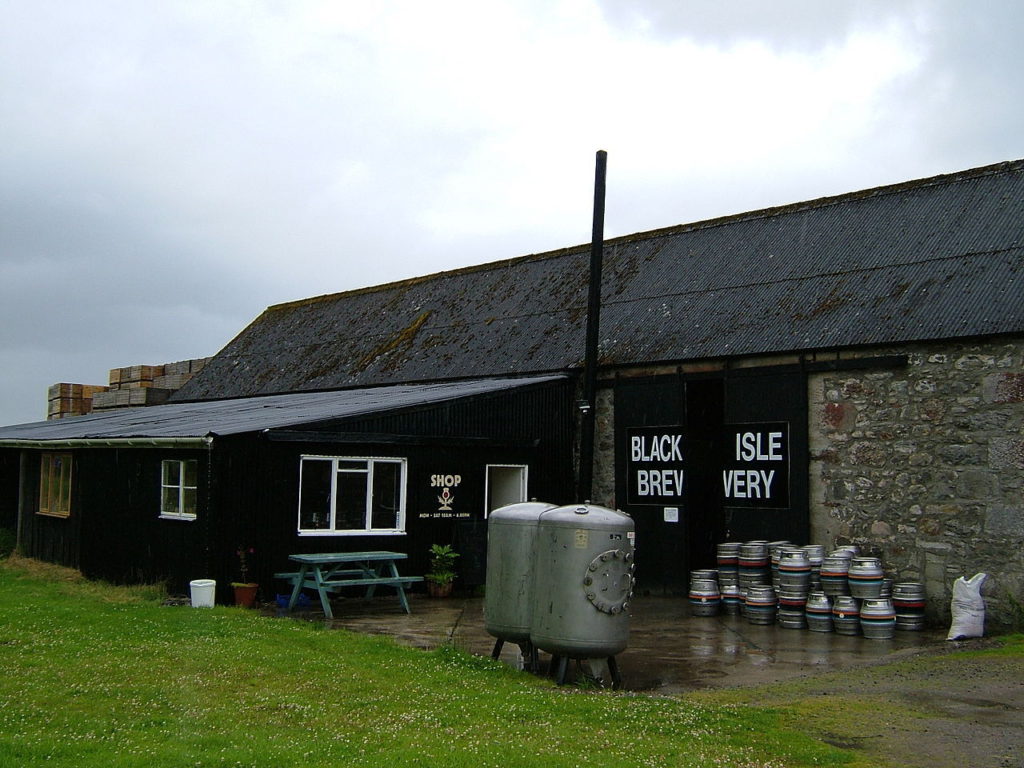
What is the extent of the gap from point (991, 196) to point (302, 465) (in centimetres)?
1132

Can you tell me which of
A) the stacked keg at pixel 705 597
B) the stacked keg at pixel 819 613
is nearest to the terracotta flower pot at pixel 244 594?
the stacked keg at pixel 705 597

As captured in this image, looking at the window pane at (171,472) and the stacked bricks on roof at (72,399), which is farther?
the stacked bricks on roof at (72,399)

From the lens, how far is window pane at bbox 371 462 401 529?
1625 cm

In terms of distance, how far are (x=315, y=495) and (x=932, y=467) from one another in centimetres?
859

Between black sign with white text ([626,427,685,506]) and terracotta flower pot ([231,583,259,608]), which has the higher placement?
black sign with white text ([626,427,685,506])

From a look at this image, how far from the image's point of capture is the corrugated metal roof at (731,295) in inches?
585

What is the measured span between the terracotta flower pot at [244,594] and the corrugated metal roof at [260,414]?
6.91 feet

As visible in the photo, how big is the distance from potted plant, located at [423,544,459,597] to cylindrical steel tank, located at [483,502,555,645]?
587 centimetres

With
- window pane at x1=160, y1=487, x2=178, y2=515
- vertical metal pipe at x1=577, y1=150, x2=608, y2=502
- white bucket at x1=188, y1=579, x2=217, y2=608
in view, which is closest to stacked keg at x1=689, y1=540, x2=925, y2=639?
vertical metal pipe at x1=577, y1=150, x2=608, y2=502

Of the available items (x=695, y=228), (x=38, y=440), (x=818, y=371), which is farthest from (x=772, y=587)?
(x=38, y=440)

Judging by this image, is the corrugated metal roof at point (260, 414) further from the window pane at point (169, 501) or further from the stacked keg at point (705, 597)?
the stacked keg at point (705, 597)

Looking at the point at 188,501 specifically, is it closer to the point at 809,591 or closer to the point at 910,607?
the point at 809,591

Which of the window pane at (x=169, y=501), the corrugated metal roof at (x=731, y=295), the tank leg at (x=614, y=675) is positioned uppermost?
the corrugated metal roof at (x=731, y=295)

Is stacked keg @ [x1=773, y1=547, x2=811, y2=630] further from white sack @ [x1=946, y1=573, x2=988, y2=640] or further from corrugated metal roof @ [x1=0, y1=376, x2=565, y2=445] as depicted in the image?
corrugated metal roof @ [x1=0, y1=376, x2=565, y2=445]
